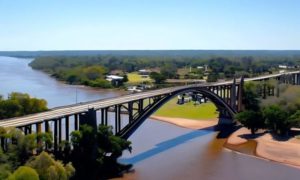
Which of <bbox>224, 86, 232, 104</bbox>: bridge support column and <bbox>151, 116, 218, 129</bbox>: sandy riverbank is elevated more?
<bbox>224, 86, 232, 104</bbox>: bridge support column

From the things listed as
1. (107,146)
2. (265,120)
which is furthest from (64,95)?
(107,146)

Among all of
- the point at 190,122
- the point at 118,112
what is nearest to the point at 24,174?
the point at 118,112

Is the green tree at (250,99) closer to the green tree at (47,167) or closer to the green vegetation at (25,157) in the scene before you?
the green vegetation at (25,157)

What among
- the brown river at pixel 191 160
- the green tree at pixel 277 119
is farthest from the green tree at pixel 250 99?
the green tree at pixel 277 119

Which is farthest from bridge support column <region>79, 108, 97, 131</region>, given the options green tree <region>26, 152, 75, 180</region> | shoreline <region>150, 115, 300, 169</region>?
shoreline <region>150, 115, 300, 169</region>

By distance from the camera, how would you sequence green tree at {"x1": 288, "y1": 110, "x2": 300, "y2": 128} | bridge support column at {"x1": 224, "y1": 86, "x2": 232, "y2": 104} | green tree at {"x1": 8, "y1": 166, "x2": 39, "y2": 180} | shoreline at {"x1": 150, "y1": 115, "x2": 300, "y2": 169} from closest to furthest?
green tree at {"x1": 8, "y1": 166, "x2": 39, "y2": 180} < shoreline at {"x1": 150, "y1": 115, "x2": 300, "y2": 169} < green tree at {"x1": 288, "y1": 110, "x2": 300, "y2": 128} < bridge support column at {"x1": 224, "y1": 86, "x2": 232, "y2": 104}

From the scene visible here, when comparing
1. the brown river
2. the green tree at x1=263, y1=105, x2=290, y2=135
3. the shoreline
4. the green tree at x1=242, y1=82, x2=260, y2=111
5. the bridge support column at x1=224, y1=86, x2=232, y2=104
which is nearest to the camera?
the brown river

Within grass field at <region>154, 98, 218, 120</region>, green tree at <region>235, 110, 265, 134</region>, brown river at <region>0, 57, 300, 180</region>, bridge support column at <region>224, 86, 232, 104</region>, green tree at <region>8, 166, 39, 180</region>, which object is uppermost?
bridge support column at <region>224, 86, 232, 104</region>

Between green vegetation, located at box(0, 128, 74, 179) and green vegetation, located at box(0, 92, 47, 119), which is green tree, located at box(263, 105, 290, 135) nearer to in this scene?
green vegetation, located at box(0, 92, 47, 119)
